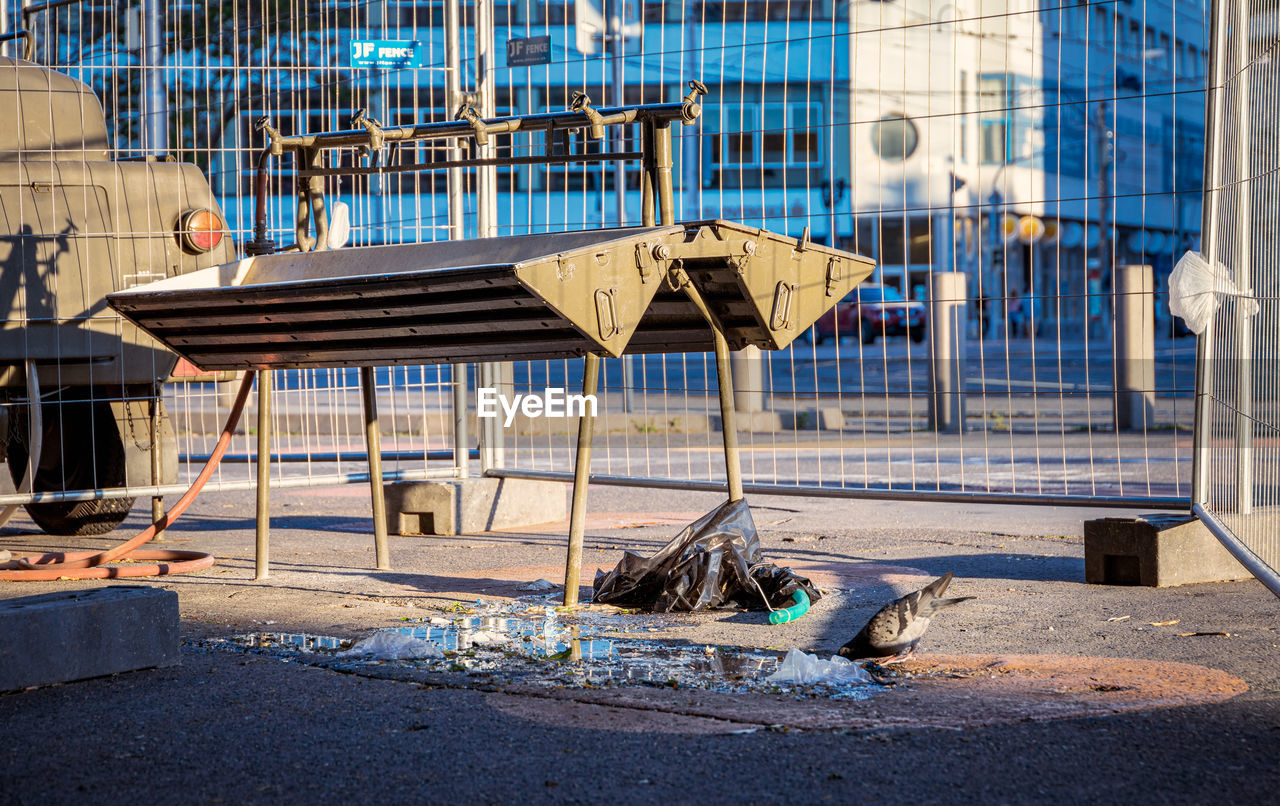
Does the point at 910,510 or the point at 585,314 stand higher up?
the point at 585,314

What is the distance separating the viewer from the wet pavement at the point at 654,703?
A: 11.2ft

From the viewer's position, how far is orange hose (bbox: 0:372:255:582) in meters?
6.80

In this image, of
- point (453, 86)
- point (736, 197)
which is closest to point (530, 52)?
point (453, 86)

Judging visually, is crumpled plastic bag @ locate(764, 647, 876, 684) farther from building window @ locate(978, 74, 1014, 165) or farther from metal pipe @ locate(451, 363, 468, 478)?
metal pipe @ locate(451, 363, 468, 478)

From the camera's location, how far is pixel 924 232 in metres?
37.2

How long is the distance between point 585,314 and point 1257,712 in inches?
97.1

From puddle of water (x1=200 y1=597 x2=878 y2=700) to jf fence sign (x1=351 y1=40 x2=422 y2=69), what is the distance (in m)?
4.18

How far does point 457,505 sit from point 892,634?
437 centimetres

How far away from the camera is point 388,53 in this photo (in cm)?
863

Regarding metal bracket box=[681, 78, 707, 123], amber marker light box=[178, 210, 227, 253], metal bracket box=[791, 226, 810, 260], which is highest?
metal bracket box=[681, 78, 707, 123]

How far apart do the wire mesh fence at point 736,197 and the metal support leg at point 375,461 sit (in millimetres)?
940

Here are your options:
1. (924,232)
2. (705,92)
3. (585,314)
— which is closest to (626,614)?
(585,314)

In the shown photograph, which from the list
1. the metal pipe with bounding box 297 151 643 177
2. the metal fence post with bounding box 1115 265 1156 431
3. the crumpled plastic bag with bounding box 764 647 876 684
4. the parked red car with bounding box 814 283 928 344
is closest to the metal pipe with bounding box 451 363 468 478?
the metal pipe with bounding box 297 151 643 177

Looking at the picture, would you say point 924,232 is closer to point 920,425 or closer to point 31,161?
point 920,425
